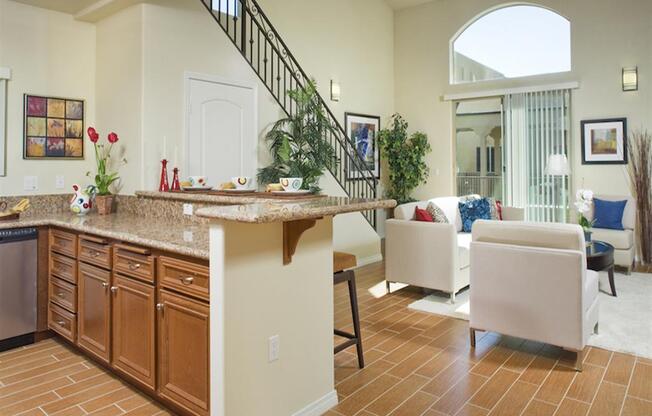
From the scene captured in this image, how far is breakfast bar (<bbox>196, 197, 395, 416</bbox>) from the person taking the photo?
6.88 feet

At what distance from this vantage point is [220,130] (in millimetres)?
4980

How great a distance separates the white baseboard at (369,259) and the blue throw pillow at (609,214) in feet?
9.44

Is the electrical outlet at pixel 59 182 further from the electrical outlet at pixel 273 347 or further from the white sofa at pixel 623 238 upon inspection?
the white sofa at pixel 623 238

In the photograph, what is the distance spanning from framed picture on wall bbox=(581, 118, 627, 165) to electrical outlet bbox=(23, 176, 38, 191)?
7.05 metres

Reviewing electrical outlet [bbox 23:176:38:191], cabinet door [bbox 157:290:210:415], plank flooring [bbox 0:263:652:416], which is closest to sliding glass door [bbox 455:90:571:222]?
plank flooring [bbox 0:263:652:416]

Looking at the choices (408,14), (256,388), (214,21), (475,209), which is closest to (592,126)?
(475,209)

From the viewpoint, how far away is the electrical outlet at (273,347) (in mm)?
2336

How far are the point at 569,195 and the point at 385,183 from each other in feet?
10.0

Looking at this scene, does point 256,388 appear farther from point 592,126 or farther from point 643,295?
point 592,126

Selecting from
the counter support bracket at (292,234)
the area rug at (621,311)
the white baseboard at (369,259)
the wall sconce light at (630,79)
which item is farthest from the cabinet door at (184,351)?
the wall sconce light at (630,79)

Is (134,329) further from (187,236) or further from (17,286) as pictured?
(17,286)

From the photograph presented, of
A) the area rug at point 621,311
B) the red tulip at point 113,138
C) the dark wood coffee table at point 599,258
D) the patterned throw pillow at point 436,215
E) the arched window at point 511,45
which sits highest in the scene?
the arched window at point 511,45

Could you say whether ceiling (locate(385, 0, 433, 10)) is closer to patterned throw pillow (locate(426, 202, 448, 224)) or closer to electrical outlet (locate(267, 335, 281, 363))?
patterned throw pillow (locate(426, 202, 448, 224))

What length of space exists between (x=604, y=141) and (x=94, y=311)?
6.91m
